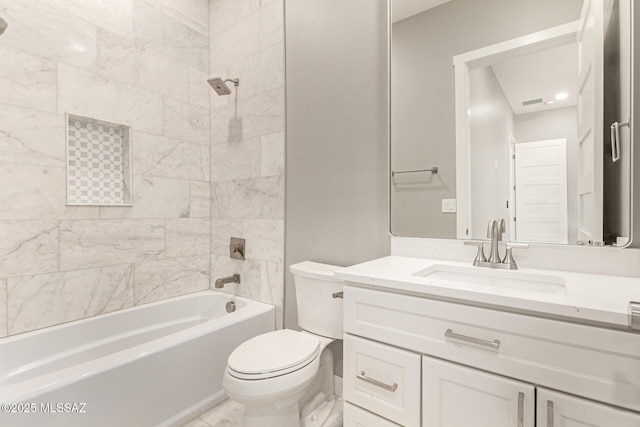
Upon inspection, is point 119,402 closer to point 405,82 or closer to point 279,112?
point 279,112

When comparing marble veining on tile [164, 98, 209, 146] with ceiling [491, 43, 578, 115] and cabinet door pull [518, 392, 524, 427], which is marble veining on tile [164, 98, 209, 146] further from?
cabinet door pull [518, 392, 524, 427]

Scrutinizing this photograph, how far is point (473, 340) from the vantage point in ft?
2.82

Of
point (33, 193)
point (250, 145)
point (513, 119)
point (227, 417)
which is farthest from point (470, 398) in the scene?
point (33, 193)

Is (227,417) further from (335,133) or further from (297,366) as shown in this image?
(335,133)

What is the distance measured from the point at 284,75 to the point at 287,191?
2.53 feet

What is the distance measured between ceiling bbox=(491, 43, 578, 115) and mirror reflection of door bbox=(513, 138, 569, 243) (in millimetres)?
160

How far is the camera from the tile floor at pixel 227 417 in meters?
1.56

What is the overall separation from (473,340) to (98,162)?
87.9 inches

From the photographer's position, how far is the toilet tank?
5.06 ft

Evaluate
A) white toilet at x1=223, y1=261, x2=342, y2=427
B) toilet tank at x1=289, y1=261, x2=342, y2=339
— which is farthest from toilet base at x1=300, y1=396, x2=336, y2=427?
toilet tank at x1=289, y1=261, x2=342, y2=339

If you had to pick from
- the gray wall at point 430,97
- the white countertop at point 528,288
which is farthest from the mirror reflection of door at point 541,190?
the gray wall at point 430,97

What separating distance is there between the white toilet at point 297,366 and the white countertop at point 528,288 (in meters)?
0.43

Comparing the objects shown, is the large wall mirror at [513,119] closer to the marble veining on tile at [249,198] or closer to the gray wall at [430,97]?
the gray wall at [430,97]

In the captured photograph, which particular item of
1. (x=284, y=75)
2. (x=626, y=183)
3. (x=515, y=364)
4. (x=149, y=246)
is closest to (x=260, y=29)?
(x=284, y=75)
